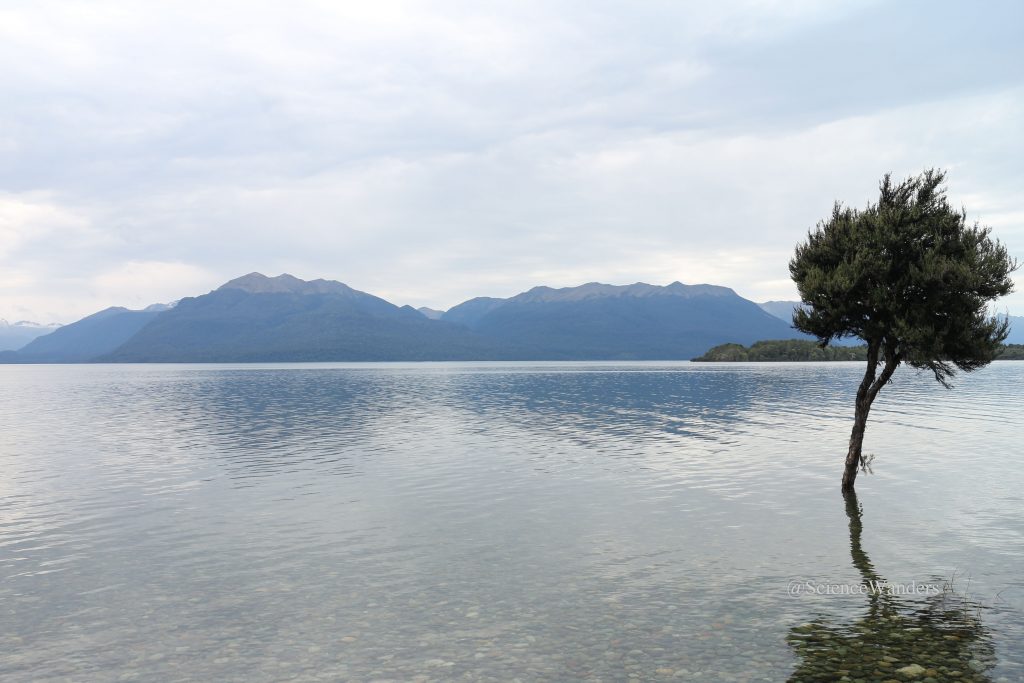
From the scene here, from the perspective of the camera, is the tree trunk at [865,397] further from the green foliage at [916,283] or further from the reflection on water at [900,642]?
the reflection on water at [900,642]

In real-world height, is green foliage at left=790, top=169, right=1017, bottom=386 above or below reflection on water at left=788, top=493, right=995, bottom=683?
above

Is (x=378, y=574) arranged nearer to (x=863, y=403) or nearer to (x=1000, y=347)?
(x=863, y=403)

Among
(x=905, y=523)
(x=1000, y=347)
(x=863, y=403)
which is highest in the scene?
(x=1000, y=347)

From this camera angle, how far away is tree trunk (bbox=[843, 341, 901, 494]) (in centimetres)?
3500

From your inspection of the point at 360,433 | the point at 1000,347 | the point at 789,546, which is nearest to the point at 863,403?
the point at 1000,347

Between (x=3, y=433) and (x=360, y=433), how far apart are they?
3886 centimetres

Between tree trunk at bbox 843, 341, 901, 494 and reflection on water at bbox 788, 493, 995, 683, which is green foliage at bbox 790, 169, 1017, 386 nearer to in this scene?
tree trunk at bbox 843, 341, 901, 494

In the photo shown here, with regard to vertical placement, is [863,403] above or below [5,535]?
above

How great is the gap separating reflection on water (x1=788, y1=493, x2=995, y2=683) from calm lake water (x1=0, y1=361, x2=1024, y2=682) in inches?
3.1

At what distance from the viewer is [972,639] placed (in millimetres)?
16797

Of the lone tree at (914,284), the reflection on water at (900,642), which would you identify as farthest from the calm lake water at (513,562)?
the lone tree at (914,284)

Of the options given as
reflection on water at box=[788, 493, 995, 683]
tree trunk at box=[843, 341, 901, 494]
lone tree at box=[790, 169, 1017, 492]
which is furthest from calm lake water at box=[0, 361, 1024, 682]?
lone tree at box=[790, 169, 1017, 492]

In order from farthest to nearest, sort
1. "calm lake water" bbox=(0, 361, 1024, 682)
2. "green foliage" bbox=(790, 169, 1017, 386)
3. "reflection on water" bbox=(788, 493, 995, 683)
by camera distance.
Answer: "green foliage" bbox=(790, 169, 1017, 386), "calm lake water" bbox=(0, 361, 1024, 682), "reflection on water" bbox=(788, 493, 995, 683)

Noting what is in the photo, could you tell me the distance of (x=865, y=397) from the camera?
36125mm
